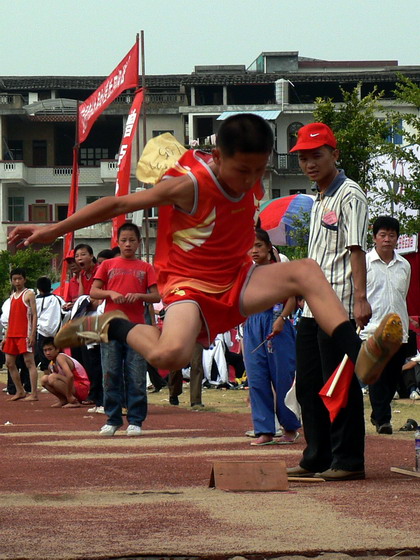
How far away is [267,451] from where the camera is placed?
9039mm

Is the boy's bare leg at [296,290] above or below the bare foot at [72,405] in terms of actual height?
above

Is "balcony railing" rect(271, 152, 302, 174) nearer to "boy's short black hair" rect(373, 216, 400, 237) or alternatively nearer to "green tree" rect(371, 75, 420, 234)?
"green tree" rect(371, 75, 420, 234)

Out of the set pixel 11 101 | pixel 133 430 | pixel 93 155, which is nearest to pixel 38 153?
Answer: pixel 93 155

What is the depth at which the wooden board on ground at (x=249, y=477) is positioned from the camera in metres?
6.45

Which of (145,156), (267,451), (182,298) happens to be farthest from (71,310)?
(182,298)

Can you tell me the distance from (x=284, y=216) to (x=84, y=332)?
66.5 feet

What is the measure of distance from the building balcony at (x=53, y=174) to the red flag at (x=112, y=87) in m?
44.6

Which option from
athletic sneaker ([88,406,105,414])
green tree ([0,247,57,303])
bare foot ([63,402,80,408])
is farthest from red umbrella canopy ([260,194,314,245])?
green tree ([0,247,57,303])

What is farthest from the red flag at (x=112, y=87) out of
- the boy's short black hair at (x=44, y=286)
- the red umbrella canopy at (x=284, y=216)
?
the boy's short black hair at (x=44, y=286)

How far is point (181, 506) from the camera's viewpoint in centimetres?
574

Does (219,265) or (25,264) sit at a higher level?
(25,264)

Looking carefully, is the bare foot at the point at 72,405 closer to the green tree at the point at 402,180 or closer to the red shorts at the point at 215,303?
the green tree at the point at 402,180

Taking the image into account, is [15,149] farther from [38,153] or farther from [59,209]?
[59,209]

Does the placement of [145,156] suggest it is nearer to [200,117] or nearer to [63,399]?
[63,399]
